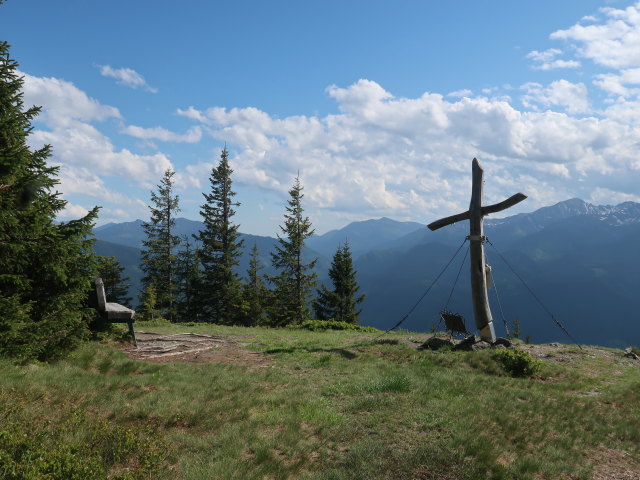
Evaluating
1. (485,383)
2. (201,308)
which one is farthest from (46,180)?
(201,308)

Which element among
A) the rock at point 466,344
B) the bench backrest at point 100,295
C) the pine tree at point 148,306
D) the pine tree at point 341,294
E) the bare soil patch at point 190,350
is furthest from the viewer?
the pine tree at point 341,294

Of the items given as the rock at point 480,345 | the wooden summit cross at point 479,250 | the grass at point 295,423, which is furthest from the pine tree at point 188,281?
the grass at point 295,423

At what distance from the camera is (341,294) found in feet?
171

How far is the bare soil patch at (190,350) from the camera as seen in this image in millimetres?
13411

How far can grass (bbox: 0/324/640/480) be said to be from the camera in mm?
5457

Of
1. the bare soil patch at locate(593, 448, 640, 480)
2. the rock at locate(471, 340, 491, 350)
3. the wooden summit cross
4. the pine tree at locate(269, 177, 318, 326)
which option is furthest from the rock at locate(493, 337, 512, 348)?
the pine tree at locate(269, 177, 318, 326)

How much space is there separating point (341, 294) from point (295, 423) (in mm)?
45088

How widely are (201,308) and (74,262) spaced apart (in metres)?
38.8

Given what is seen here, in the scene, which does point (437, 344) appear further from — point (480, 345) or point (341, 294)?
point (341, 294)

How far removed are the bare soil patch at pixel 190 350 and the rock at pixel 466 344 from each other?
7.79 metres

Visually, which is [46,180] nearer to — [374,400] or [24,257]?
[24,257]

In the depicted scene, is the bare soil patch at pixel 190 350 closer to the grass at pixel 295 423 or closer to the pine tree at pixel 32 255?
the grass at pixel 295 423

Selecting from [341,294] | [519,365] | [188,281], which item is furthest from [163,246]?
[519,365]

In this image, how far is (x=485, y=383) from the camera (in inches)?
442
